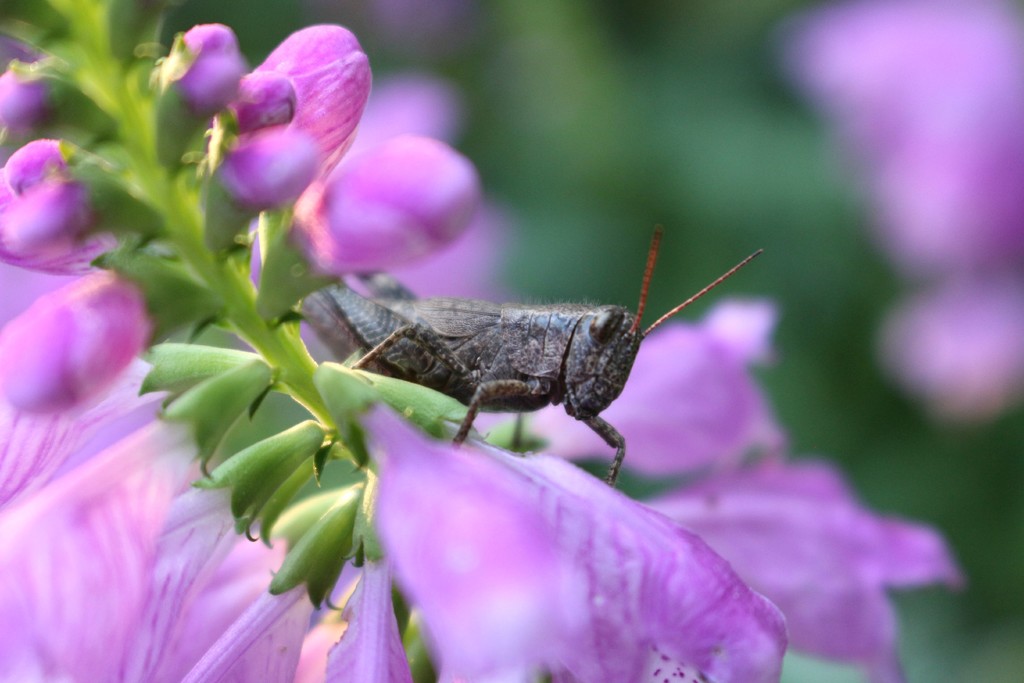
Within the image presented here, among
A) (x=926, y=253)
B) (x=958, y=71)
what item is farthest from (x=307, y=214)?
(x=958, y=71)

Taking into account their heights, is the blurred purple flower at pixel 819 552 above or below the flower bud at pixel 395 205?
below

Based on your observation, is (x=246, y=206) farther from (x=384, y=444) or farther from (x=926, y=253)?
(x=926, y=253)

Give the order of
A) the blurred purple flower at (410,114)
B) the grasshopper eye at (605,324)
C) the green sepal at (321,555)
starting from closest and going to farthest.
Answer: the green sepal at (321,555) < the grasshopper eye at (605,324) < the blurred purple flower at (410,114)

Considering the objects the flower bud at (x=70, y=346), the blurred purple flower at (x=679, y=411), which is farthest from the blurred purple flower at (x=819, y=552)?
the flower bud at (x=70, y=346)

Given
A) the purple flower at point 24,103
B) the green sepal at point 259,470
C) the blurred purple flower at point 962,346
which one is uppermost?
the purple flower at point 24,103

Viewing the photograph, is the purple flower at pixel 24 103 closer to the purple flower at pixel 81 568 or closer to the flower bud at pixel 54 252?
the flower bud at pixel 54 252

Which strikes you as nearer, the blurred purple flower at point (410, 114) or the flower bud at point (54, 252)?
the flower bud at point (54, 252)

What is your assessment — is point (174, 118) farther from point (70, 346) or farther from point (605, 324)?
point (605, 324)
